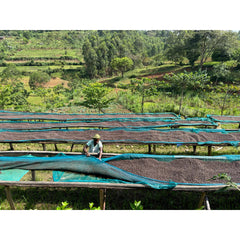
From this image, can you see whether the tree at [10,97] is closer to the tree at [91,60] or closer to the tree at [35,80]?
the tree at [35,80]

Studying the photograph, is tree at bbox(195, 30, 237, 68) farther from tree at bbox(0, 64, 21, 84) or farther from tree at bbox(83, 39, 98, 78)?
tree at bbox(0, 64, 21, 84)

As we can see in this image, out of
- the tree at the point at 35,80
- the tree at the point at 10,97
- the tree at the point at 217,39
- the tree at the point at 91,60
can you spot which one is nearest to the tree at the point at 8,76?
the tree at the point at 35,80

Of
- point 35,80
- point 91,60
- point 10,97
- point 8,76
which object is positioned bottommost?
point 10,97

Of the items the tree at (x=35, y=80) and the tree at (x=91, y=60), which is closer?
the tree at (x=35, y=80)

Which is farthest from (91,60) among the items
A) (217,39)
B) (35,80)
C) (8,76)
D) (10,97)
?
(10,97)

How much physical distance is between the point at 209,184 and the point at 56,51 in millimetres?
52351

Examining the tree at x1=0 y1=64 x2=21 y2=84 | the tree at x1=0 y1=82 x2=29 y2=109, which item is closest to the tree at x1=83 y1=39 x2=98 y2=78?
the tree at x1=0 y1=64 x2=21 y2=84

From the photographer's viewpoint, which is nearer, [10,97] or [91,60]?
[10,97]

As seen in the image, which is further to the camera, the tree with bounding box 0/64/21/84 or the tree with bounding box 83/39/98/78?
the tree with bounding box 83/39/98/78

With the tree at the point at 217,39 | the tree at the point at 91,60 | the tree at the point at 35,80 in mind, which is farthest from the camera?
the tree at the point at 91,60

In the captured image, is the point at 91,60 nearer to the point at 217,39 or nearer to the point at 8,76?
the point at 8,76

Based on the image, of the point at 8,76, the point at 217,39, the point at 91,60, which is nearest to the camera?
the point at 217,39

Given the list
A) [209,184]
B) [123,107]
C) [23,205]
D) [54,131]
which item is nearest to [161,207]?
[209,184]

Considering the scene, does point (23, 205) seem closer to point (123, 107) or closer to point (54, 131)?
point (54, 131)
